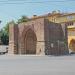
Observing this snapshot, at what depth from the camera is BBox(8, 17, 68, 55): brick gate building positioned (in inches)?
2101

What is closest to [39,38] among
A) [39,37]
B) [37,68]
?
[39,37]

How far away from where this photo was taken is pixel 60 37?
59812mm

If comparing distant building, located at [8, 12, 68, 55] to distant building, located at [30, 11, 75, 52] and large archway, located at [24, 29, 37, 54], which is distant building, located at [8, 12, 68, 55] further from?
distant building, located at [30, 11, 75, 52]

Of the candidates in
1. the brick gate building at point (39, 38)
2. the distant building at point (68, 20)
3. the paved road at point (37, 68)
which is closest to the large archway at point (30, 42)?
the brick gate building at point (39, 38)

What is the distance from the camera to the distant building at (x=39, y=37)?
175 ft

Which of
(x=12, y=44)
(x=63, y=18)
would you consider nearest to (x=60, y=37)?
(x=12, y=44)

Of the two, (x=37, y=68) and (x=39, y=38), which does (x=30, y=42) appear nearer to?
(x=39, y=38)

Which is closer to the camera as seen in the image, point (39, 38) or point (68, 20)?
point (39, 38)

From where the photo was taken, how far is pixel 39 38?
53.8 metres

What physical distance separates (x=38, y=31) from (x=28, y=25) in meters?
4.14

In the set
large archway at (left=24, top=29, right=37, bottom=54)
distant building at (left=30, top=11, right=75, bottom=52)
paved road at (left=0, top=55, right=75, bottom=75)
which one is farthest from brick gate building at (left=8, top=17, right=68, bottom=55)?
paved road at (left=0, top=55, right=75, bottom=75)

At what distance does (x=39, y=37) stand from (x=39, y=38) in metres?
0.21

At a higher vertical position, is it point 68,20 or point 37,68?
point 68,20

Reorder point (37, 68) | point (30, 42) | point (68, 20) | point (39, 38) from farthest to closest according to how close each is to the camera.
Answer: point (68, 20) → point (30, 42) → point (39, 38) → point (37, 68)
